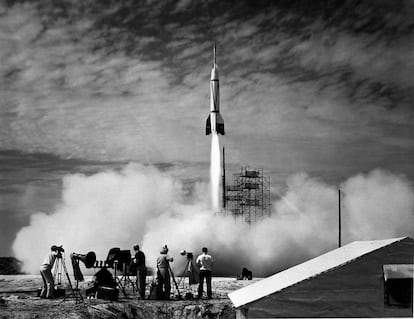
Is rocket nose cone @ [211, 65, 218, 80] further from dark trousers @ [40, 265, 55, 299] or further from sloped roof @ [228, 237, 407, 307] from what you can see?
sloped roof @ [228, 237, 407, 307]

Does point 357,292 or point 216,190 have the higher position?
point 216,190

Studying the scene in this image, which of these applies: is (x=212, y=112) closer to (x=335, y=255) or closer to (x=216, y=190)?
(x=216, y=190)

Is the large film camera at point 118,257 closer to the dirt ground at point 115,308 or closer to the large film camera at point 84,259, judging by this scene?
the large film camera at point 84,259

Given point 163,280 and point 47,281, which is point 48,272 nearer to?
point 47,281

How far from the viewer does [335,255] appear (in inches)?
165

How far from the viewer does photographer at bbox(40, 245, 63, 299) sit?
9.58m

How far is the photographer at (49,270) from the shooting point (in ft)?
31.4

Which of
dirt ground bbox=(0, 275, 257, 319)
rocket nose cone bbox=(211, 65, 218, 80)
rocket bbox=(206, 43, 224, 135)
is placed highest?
rocket nose cone bbox=(211, 65, 218, 80)

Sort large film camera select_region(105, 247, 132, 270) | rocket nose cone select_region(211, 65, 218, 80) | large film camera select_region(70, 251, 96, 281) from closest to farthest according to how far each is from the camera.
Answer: large film camera select_region(70, 251, 96, 281) → large film camera select_region(105, 247, 132, 270) → rocket nose cone select_region(211, 65, 218, 80)

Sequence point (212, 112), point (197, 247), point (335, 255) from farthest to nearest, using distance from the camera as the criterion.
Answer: point (197, 247) → point (212, 112) → point (335, 255)

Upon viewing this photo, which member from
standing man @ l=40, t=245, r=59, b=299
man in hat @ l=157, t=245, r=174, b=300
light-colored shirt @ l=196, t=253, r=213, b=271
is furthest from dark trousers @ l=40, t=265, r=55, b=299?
light-colored shirt @ l=196, t=253, r=213, b=271

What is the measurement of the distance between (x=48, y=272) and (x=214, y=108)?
10.8 metres

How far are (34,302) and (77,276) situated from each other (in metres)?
Answer: 0.92

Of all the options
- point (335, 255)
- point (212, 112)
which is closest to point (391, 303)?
point (335, 255)
